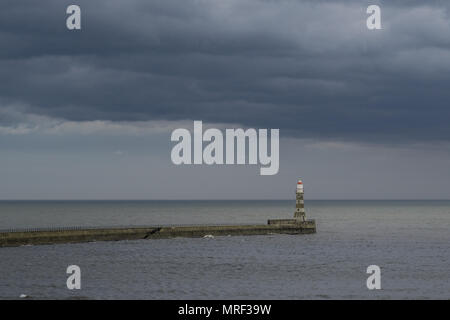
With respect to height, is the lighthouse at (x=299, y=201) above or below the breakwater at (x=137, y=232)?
above

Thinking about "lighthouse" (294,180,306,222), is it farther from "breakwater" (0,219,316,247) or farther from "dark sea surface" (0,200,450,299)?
"dark sea surface" (0,200,450,299)

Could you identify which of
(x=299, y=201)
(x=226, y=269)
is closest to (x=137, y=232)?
(x=299, y=201)

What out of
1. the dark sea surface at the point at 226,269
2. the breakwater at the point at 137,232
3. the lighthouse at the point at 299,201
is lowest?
the dark sea surface at the point at 226,269

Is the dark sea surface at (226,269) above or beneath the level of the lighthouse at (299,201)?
beneath

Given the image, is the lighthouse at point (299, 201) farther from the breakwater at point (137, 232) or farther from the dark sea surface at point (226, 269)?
the dark sea surface at point (226, 269)

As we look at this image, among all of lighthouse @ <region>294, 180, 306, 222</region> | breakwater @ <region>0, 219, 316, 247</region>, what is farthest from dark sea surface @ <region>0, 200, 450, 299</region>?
lighthouse @ <region>294, 180, 306, 222</region>

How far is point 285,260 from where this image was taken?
6800 cm

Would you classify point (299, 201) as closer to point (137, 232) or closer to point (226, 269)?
point (137, 232)

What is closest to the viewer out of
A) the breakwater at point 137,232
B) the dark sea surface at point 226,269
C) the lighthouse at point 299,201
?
the dark sea surface at point 226,269

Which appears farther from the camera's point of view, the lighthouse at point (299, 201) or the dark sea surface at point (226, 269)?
the lighthouse at point (299, 201)

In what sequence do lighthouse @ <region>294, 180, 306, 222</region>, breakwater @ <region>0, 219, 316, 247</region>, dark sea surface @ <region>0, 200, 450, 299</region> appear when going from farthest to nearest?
lighthouse @ <region>294, 180, 306, 222</region> → breakwater @ <region>0, 219, 316, 247</region> → dark sea surface @ <region>0, 200, 450, 299</region>

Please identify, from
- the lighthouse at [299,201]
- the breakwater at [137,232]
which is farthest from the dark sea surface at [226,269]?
the lighthouse at [299,201]

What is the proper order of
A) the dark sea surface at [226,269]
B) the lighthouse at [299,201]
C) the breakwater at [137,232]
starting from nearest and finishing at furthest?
the dark sea surface at [226,269] < the breakwater at [137,232] < the lighthouse at [299,201]
